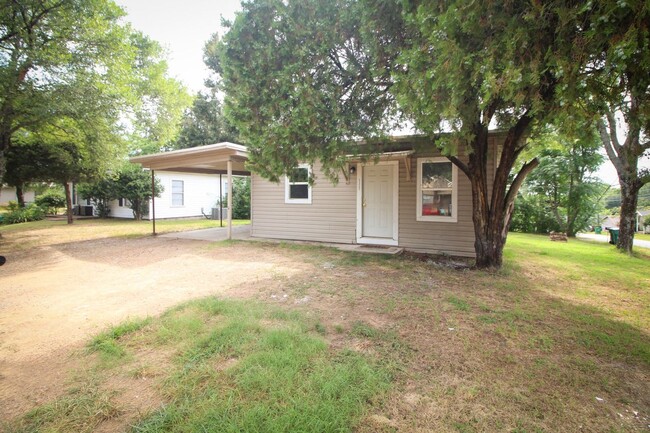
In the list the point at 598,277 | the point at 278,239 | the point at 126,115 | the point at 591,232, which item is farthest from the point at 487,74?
the point at 591,232

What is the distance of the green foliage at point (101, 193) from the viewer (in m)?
17.0

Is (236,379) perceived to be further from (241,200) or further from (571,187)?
(241,200)

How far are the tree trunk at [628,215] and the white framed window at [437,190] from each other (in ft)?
17.5

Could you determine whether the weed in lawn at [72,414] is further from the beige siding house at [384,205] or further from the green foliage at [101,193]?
the green foliage at [101,193]

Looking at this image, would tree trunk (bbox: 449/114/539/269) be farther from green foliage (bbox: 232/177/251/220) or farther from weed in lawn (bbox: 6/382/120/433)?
green foliage (bbox: 232/177/251/220)

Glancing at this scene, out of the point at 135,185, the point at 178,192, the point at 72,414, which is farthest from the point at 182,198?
the point at 72,414

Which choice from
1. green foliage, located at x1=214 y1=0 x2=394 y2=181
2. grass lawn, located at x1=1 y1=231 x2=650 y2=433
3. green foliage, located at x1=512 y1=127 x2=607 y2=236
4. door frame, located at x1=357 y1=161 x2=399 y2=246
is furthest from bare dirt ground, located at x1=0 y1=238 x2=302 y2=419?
green foliage, located at x1=512 y1=127 x2=607 y2=236

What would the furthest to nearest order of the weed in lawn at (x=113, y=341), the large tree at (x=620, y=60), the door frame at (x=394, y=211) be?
the door frame at (x=394, y=211) → the weed in lawn at (x=113, y=341) → the large tree at (x=620, y=60)

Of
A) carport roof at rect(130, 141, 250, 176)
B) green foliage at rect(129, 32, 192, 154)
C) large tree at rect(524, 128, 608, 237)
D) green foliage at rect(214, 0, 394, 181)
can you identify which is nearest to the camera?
green foliage at rect(214, 0, 394, 181)

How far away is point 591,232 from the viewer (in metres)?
14.8

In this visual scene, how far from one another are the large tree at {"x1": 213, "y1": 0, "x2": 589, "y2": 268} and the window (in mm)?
13496

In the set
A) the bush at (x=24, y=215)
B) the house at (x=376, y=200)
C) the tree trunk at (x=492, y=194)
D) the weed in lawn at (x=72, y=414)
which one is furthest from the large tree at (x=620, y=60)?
the bush at (x=24, y=215)

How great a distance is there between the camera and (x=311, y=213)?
31.2 feet

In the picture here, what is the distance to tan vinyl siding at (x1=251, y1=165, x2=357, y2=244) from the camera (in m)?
9.03
